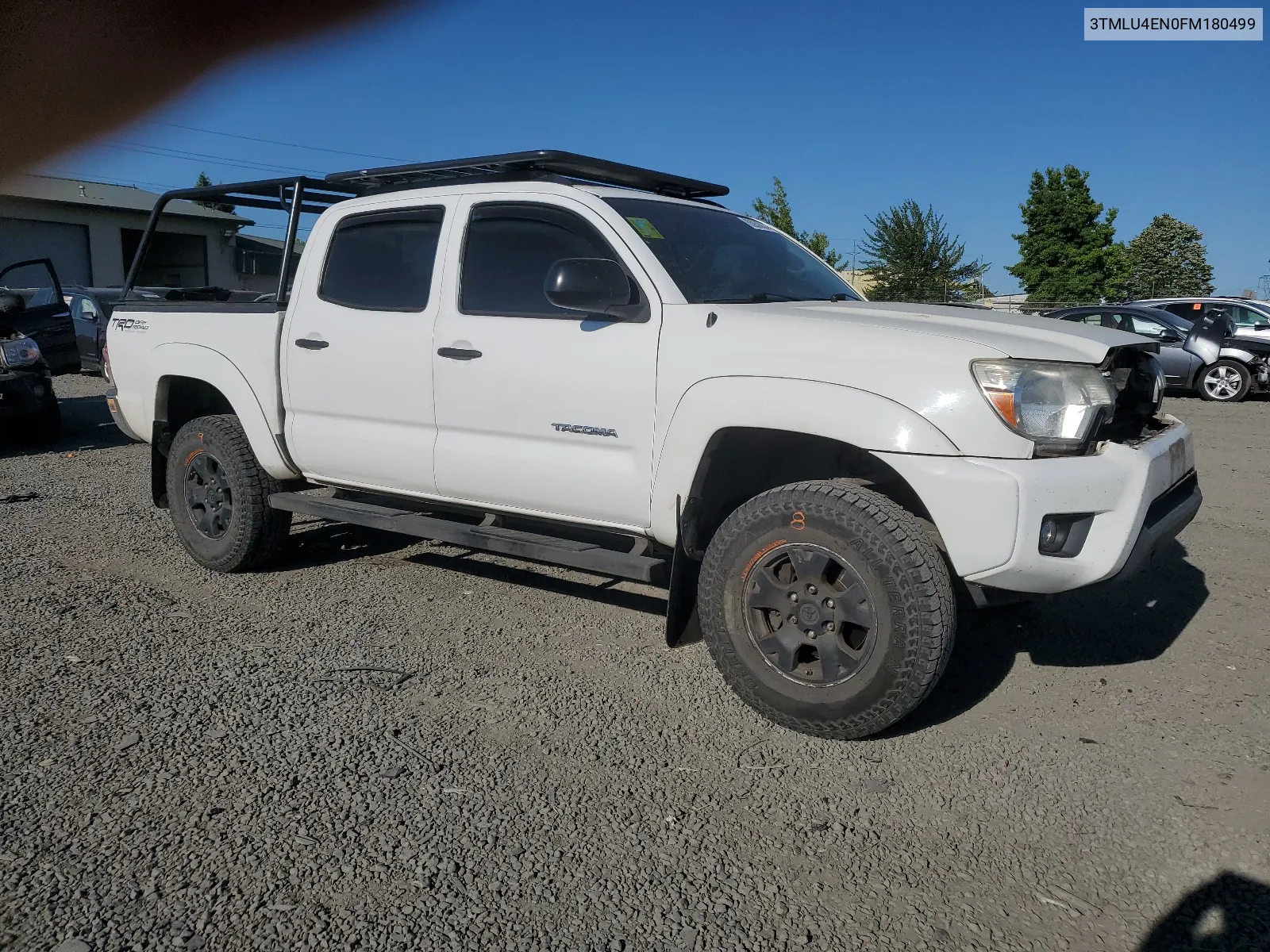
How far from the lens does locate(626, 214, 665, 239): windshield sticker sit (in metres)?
4.27

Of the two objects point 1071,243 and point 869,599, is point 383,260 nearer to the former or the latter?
Result: point 869,599

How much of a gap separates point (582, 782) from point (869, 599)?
1095mm

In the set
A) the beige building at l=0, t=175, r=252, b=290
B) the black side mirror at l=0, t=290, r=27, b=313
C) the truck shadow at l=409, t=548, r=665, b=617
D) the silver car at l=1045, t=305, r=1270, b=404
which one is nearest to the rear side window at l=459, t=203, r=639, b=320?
the truck shadow at l=409, t=548, r=665, b=617

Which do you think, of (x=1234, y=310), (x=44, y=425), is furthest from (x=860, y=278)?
(x=44, y=425)

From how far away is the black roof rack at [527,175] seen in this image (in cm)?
451

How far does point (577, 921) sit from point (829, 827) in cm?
85

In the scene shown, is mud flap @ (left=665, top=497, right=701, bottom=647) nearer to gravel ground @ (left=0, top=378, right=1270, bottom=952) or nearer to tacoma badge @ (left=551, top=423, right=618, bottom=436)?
gravel ground @ (left=0, top=378, right=1270, bottom=952)

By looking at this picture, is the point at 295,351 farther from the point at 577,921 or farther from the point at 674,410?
the point at 577,921

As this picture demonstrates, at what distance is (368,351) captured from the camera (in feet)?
15.7

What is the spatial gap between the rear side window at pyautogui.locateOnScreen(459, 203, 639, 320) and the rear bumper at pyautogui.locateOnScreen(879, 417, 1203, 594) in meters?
1.67

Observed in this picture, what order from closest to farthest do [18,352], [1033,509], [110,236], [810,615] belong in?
[1033,509], [810,615], [18,352], [110,236]

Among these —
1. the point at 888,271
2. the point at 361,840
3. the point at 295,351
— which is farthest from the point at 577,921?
the point at 888,271

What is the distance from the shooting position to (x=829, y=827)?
3008 millimetres

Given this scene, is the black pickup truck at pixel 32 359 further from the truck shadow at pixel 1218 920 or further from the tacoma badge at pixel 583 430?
the truck shadow at pixel 1218 920
